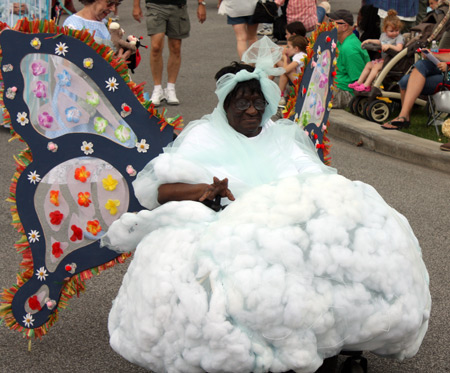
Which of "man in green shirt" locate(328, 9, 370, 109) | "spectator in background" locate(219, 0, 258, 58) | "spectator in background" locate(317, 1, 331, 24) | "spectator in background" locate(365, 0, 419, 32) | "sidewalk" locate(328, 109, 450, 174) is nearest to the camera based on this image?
"sidewalk" locate(328, 109, 450, 174)

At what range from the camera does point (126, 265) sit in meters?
4.74

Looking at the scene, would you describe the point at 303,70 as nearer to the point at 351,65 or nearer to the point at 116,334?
the point at 116,334

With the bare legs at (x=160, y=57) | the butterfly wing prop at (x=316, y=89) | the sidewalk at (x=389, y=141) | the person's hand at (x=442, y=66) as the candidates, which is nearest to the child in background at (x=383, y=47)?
the sidewalk at (x=389, y=141)

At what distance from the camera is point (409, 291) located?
280 cm

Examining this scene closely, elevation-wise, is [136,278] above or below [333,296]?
below

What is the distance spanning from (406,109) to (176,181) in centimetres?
505

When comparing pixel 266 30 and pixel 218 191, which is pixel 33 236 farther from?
pixel 266 30

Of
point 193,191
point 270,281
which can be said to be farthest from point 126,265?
point 270,281

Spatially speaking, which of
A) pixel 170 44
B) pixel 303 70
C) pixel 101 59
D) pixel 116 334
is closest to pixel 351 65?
pixel 170 44

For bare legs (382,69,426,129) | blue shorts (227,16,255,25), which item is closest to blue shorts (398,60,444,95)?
bare legs (382,69,426,129)

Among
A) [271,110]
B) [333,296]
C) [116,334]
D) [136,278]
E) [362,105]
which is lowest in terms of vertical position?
[362,105]

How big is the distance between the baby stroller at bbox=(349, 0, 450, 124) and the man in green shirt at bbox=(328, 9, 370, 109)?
254mm

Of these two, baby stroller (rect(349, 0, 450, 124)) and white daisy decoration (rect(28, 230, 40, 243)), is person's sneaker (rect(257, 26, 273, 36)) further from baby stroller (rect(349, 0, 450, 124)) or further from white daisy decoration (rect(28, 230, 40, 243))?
white daisy decoration (rect(28, 230, 40, 243))

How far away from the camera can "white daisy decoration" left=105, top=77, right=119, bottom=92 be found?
3.41 metres
